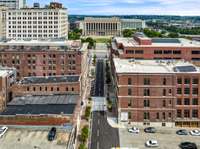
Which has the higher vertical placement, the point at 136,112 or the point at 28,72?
the point at 28,72

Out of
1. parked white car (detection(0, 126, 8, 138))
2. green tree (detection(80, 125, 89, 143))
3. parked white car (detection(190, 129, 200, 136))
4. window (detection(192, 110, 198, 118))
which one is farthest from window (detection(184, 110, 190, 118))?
parked white car (detection(0, 126, 8, 138))

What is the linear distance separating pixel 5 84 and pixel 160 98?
37.9 meters

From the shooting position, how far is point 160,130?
96.1m

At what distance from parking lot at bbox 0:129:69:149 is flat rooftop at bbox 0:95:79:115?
388 inches

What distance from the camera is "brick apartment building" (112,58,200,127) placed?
99375 millimetres

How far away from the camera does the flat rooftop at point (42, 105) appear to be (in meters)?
84.4

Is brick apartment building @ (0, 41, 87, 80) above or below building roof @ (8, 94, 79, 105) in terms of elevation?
above

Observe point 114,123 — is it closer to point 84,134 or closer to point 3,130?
point 84,134

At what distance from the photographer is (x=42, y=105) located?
91.0m

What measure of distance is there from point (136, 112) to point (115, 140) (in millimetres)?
13951

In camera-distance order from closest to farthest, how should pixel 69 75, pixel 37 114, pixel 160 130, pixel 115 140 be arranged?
pixel 37 114 → pixel 115 140 → pixel 160 130 → pixel 69 75

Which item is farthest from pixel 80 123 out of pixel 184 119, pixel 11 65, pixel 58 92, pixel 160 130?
pixel 11 65

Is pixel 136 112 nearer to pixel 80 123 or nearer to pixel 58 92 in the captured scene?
pixel 80 123

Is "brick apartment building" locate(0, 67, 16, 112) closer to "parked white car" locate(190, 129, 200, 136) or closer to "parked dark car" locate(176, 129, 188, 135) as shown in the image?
"parked dark car" locate(176, 129, 188, 135)
